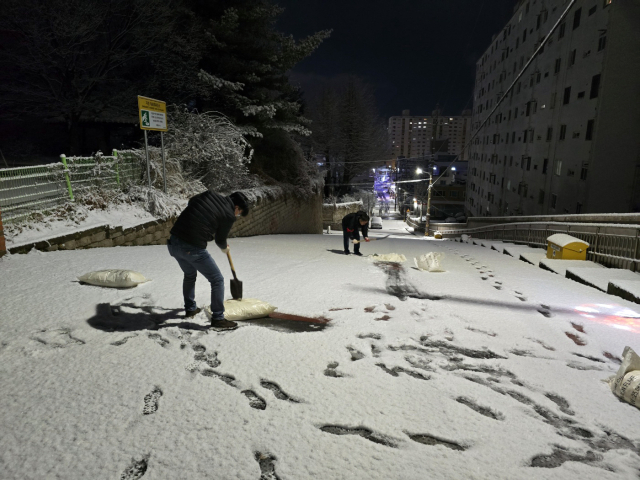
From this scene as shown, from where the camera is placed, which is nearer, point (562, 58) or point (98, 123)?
point (98, 123)

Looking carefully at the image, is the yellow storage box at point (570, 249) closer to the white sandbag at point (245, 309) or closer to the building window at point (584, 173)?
the white sandbag at point (245, 309)

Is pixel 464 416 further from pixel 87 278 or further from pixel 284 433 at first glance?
pixel 87 278

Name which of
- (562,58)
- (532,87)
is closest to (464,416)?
(562,58)

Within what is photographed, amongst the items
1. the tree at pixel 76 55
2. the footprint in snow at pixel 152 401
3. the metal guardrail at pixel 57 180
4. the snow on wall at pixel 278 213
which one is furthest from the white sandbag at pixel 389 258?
the tree at pixel 76 55

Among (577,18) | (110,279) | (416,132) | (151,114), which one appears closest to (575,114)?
(577,18)

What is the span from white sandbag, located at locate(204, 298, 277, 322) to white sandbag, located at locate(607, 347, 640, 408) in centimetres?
317

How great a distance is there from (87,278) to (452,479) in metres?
4.48

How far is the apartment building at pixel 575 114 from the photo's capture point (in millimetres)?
15953

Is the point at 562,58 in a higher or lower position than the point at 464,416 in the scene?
higher

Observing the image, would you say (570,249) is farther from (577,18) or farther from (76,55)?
(577,18)

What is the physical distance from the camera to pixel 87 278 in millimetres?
4387

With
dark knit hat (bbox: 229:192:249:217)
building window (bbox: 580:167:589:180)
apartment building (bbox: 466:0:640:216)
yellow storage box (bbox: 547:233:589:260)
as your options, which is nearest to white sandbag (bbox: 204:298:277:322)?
dark knit hat (bbox: 229:192:249:217)

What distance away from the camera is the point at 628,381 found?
8.57 ft

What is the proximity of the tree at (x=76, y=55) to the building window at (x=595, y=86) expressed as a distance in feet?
64.2
